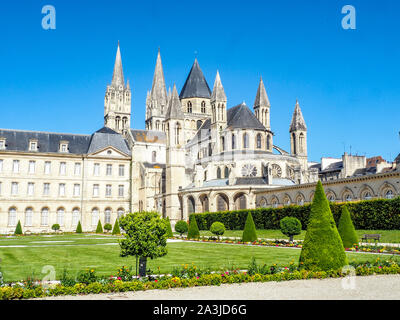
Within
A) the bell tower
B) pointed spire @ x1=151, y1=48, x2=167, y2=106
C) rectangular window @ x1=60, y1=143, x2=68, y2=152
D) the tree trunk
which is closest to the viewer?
the tree trunk

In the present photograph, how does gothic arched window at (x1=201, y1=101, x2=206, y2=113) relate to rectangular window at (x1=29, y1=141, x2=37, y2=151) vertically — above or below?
above

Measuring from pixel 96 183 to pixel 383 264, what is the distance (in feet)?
141

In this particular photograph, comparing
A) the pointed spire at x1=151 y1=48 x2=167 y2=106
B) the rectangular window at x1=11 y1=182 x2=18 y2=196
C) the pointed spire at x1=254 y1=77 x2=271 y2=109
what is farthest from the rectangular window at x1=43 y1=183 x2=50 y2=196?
the pointed spire at x1=151 y1=48 x2=167 y2=106

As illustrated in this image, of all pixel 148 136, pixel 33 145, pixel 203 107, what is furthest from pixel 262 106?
pixel 33 145

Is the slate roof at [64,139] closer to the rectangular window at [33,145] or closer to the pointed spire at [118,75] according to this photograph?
the rectangular window at [33,145]

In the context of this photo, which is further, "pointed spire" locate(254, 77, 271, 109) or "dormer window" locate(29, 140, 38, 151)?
"pointed spire" locate(254, 77, 271, 109)

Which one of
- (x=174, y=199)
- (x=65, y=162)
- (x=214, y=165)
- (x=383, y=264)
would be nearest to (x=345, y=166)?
(x=214, y=165)

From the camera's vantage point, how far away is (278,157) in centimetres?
5259

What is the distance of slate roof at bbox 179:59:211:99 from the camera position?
8056 cm

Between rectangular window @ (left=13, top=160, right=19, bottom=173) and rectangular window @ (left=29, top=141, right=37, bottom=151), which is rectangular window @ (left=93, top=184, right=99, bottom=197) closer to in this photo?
rectangular window @ (left=29, top=141, right=37, bottom=151)

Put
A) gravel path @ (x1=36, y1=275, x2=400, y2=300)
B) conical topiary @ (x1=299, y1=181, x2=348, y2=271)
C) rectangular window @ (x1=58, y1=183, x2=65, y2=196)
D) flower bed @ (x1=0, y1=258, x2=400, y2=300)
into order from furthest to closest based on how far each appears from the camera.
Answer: rectangular window @ (x1=58, y1=183, x2=65, y2=196) < conical topiary @ (x1=299, y1=181, x2=348, y2=271) < flower bed @ (x1=0, y1=258, x2=400, y2=300) < gravel path @ (x1=36, y1=275, x2=400, y2=300)

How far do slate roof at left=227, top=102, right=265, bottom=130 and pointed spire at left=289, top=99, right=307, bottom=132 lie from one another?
Result: 22.0 ft

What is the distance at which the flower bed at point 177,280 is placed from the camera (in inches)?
366
